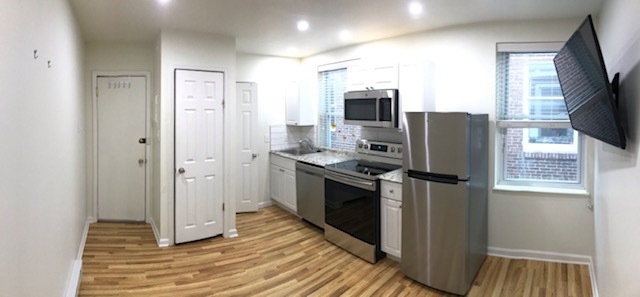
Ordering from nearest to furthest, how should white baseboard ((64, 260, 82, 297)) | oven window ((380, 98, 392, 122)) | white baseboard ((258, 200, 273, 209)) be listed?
white baseboard ((64, 260, 82, 297)) < oven window ((380, 98, 392, 122)) < white baseboard ((258, 200, 273, 209))

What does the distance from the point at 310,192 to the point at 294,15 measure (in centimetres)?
220

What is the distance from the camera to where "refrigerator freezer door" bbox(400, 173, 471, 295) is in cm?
277

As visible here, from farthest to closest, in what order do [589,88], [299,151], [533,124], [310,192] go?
[299,151] < [310,192] < [533,124] < [589,88]

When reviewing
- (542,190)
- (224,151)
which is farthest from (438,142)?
(224,151)

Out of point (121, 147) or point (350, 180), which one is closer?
point (350, 180)

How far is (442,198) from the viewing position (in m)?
2.81

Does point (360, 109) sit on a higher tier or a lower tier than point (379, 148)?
higher

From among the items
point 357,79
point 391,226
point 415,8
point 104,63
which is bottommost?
point 391,226

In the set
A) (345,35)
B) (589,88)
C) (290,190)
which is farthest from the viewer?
(290,190)

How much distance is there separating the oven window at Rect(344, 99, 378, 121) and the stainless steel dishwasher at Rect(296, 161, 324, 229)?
29.6 inches

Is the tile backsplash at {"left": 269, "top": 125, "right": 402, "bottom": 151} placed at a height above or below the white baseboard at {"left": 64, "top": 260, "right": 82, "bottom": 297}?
above

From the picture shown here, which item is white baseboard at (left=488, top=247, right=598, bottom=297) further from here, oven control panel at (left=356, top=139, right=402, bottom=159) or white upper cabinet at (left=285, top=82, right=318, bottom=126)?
white upper cabinet at (left=285, top=82, right=318, bottom=126)

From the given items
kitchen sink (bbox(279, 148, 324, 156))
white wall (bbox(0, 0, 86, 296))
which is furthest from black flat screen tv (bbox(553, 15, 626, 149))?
kitchen sink (bbox(279, 148, 324, 156))

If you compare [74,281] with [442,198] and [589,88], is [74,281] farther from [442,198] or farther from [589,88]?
[589,88]
